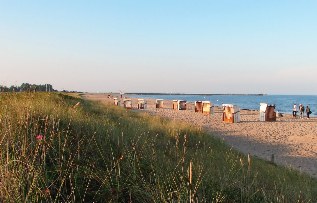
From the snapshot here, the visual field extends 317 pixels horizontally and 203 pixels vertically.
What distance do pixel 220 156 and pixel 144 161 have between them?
364cm

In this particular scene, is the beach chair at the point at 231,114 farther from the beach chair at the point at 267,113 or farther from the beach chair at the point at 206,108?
the beach chair at the point at 206,108

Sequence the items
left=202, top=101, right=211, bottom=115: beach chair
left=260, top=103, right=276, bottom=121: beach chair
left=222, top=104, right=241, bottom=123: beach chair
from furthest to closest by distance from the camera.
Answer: left=202, top=101, right=211, bottom=115: beach chair < left=260, top=103, right=276, bottom=121: beach chair < left=222, top=104, right=241, bottom=123: beach chair

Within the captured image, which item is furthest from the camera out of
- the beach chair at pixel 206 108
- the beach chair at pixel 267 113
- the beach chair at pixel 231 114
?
the beach chair at pixel 206 108

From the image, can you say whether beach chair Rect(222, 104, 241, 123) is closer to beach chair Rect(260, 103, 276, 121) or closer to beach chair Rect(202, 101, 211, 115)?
beach chair Rect(260, 103, 276, 121)

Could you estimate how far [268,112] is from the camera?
28.3m

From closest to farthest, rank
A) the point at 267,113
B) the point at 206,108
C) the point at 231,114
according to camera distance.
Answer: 1. the point at 231,114
2. the point at 267,113
3. the point at 206,108

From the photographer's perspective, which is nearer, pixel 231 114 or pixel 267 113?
pixel 231 114

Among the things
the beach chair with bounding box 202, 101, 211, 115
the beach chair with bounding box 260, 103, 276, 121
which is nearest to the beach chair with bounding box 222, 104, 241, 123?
the beach chair with bounding box 260, 103, 276, 121

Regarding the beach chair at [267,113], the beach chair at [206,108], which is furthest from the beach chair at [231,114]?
the beach chair at [206,108]

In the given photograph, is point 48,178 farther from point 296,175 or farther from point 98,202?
point 296,175

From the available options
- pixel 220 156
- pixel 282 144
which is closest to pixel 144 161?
pixel 220 156

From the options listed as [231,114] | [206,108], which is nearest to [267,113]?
[231,114]

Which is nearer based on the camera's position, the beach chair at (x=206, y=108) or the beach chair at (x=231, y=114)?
the beach chair at (x=231, y=114)

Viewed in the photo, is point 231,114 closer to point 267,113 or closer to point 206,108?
point 267,113
